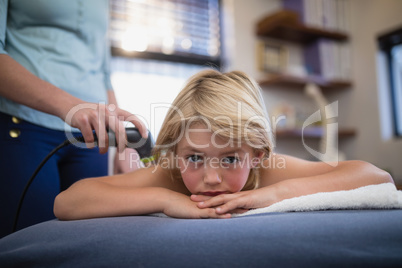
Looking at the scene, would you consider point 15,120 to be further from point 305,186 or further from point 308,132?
point 308,132

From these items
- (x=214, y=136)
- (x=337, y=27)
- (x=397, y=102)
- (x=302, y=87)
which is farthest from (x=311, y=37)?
(x=214, y=136)

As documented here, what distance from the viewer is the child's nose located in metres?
0.74

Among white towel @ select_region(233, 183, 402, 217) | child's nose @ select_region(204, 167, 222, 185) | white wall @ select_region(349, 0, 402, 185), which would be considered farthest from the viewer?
white wall @ select_region(349, 0, 402, 185)

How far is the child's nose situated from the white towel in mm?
159

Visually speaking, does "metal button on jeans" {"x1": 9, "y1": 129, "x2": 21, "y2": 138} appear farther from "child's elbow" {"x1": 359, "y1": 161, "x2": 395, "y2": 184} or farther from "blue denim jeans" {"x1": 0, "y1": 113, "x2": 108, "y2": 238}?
"child's elbow" {"x1": 359, "y1": 161, "x2": 395, "y2": 184}

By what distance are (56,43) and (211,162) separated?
2.09 ft

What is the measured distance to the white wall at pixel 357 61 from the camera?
8.87 ft

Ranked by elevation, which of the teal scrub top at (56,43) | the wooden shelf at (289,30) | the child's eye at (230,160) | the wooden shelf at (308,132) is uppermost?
the wooden shelf at (289,30)

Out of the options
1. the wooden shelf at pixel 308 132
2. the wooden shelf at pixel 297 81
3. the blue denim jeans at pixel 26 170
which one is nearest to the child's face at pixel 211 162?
the blue denim jeans at pixel 26 170

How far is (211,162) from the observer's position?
0.78 metres

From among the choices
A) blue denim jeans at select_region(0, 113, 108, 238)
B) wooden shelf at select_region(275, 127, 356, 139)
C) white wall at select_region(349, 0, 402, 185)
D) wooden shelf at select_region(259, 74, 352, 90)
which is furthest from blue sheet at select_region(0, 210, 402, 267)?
white wall at select_region(349, 0, 402, 185)

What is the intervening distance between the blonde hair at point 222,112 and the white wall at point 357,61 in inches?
74.4

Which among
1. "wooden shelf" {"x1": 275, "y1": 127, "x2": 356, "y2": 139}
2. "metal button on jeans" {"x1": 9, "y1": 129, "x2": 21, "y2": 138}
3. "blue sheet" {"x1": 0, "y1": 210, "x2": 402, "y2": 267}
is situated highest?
"wooden shelf" {"x1": 275, "y1": 127, "x2": 356, "y2": 139}

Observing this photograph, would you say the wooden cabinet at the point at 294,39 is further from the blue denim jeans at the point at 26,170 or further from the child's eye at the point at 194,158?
the blue denim jeans at the point at 26,170
